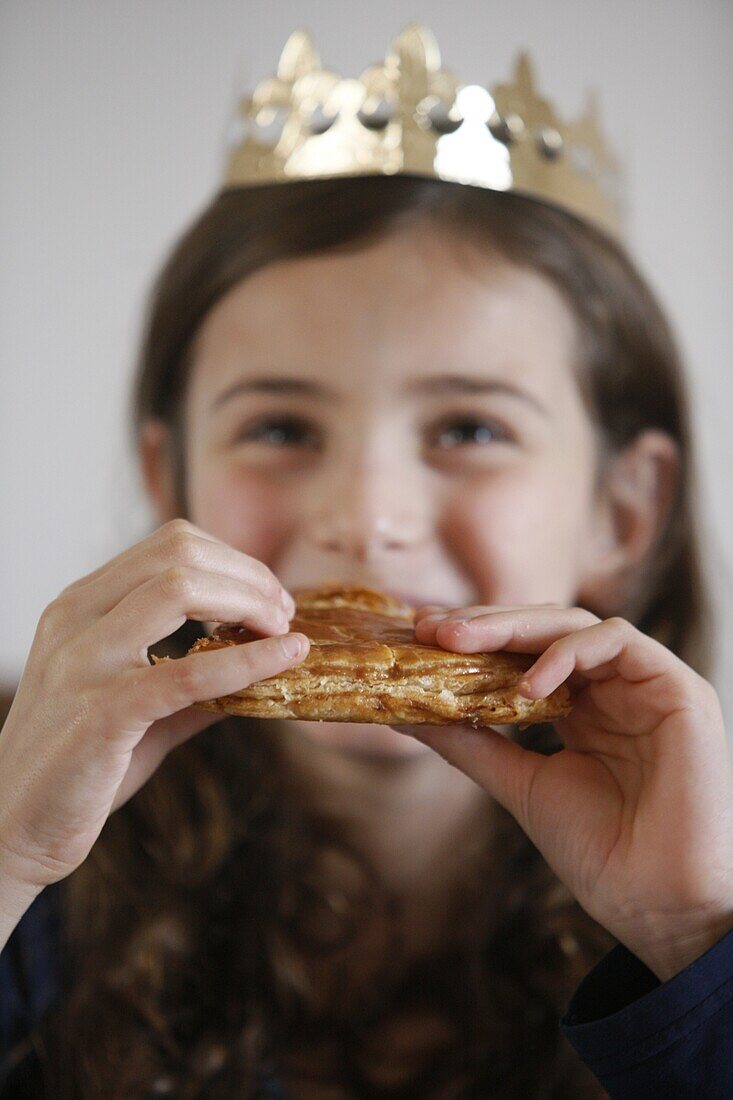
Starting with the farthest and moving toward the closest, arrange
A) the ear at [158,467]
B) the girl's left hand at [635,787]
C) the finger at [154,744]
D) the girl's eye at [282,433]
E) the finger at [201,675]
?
1. the ear at [158,467]
2. the girl's eye at [282,433]
3. the finger at [154,744]
4. the girl's left hand at [635,787]
5. the finger at [201,675]

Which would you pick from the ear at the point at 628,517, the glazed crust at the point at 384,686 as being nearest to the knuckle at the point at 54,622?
the glazed crust at the point at 384,686

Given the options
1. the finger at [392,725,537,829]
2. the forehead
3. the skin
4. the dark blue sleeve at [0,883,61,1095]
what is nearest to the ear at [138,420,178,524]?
the skin

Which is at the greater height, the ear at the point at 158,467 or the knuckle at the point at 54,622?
the ear at the point at 158,467

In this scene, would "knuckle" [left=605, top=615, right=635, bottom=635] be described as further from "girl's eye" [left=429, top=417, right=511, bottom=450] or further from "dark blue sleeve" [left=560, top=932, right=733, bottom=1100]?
"girl's eye" [left=429, top=417, right=511, bottom=450]

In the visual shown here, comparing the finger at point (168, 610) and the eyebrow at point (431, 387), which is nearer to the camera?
the finger at point (168, 610)

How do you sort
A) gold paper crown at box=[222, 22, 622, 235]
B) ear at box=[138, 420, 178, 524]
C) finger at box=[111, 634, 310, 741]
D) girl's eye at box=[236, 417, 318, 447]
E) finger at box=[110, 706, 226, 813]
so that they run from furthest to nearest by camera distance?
ear at box=[138, 420, 178, 524], girl's eye at box=[236, 417, 318, 447], gold paper crown at box=[222, 22, 622, 235], finger at box=[110, 706, 226, 813], finger at box=[111, 634, 310, 741]

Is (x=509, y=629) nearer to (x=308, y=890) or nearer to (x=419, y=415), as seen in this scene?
(x=419, y=415)

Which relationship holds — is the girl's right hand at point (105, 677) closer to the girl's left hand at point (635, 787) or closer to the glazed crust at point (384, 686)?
the glazed crust at point (384, 686)

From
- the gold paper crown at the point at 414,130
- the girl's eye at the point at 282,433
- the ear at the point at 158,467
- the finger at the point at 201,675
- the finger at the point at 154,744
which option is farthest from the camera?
the ear at the point at 158,467
